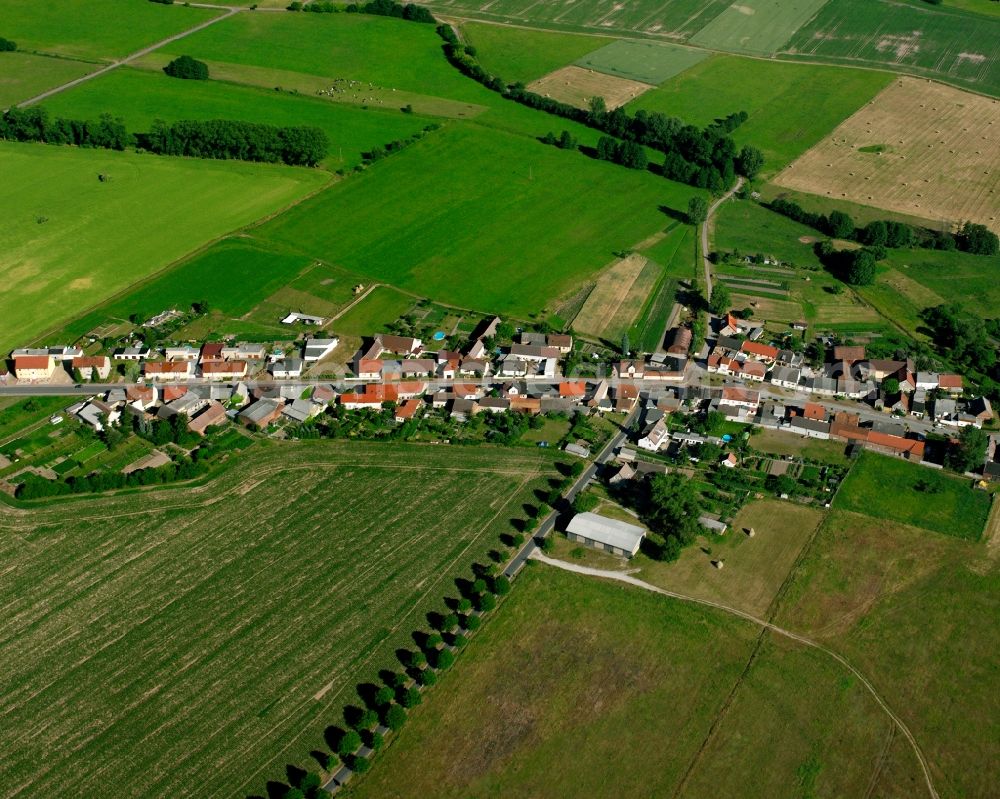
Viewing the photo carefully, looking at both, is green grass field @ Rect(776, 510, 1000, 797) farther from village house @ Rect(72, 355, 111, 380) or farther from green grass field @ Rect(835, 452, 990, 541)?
village house @ Rect(72, 355, 111, 380)

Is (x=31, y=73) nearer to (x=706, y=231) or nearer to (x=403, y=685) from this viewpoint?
(x=706, y=231)

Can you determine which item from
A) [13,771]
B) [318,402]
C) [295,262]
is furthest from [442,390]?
[13,771]

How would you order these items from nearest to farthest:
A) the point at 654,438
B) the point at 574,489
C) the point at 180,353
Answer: the point at 574,489 → the point at 654,438 → the point at 180,353

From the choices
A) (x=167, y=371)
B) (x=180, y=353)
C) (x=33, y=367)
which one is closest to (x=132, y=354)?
(x=180, y=353)

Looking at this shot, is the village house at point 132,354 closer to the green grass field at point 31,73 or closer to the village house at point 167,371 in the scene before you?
the village house at point 167,371

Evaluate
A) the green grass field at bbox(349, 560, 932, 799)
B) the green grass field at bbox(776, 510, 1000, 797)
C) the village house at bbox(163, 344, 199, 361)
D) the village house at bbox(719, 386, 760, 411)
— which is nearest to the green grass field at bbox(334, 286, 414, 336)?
the village house at bbox(163, 344, 199, 361)

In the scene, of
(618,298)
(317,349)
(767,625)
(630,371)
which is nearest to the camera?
(767,625)
